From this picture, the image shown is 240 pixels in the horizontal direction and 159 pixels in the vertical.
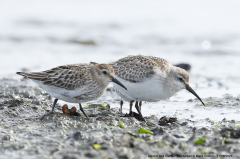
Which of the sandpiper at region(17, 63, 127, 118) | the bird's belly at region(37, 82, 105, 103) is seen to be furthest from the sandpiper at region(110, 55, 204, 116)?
the bird's belly at region(37, 82, 105, 103)

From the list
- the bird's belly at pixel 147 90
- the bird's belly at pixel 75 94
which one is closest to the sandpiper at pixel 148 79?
the bird's belly at pixel 147 90

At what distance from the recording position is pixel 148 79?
22.1 ft

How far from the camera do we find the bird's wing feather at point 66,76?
6.17m

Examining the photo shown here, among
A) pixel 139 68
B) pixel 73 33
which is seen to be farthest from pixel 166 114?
pixel 73 33

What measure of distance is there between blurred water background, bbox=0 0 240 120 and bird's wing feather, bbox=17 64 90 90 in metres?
3.32

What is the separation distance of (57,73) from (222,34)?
12556 mm

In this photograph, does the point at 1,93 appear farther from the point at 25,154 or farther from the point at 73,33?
the point at 73,33

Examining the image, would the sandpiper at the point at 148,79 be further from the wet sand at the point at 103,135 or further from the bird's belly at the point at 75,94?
the bird's belly at the point at 75,94

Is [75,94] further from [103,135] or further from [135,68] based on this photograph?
[135,68]

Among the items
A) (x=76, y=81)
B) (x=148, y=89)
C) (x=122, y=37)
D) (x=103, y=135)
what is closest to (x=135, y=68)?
(x=148, y=89)

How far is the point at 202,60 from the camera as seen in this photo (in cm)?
1378

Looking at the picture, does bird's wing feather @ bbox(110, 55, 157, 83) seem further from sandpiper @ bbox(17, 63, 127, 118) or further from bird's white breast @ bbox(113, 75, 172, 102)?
sandpiper @ bbox(17, 63, 127, 118)

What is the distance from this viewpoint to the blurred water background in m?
12.3

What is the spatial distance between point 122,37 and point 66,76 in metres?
11.4
